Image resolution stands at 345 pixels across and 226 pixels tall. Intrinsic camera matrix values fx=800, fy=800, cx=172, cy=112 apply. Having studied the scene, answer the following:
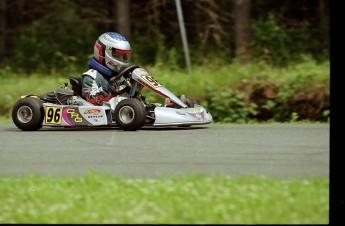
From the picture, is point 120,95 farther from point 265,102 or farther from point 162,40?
point 162,40

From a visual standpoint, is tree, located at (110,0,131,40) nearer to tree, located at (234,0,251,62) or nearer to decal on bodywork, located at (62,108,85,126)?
tree, located at (234,0,251,62)

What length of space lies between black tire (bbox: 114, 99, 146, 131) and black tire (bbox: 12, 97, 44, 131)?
1.20m

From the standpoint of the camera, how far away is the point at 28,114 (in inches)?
451

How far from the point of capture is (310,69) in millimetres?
14352

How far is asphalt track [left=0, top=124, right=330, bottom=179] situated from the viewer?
770cm

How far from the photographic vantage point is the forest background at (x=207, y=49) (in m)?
13.6

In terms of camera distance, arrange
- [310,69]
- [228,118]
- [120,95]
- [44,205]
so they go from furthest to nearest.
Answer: [310,69] → [228,118] → [120,95] → [44,205]

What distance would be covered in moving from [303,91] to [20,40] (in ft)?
46.1

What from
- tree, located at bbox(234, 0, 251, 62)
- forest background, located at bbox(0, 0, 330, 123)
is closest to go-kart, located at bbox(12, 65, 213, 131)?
forest background, located at bbox(0, 0, 330, 123)

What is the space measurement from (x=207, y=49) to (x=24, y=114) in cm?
1102

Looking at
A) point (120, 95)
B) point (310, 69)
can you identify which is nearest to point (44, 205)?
point (120, 95)

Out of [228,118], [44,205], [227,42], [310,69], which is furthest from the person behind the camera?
[227,42]

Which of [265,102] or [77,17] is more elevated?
[77,17]

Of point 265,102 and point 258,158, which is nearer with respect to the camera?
point 258,158
